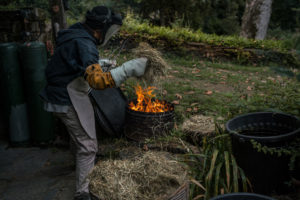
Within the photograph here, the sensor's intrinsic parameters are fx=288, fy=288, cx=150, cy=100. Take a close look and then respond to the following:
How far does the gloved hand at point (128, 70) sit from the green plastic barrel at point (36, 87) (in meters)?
2.65

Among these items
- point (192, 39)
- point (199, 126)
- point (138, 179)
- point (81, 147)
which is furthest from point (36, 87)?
point (192, 39)

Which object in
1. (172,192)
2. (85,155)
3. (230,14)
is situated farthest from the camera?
(230,14)

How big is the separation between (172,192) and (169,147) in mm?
1822

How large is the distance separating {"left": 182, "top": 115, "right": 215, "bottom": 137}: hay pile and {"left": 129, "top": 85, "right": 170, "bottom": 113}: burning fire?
409mm

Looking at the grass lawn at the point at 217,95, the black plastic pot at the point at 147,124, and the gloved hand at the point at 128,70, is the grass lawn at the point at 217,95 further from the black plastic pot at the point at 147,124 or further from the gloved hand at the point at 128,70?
the gloved hand at the point at 128,70

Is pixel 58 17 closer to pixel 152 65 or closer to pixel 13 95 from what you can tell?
pixel 13 95

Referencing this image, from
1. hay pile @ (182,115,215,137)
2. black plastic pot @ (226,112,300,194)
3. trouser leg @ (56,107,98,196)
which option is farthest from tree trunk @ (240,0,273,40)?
trouser leg @ (56,107,98,196)

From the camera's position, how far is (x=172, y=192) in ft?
7.20

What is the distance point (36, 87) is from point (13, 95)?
1.57 ft

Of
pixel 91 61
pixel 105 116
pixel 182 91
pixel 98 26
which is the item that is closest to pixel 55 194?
pixel 105 116

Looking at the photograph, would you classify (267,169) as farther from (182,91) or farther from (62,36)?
(182,91)

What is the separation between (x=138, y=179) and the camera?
2.36 m

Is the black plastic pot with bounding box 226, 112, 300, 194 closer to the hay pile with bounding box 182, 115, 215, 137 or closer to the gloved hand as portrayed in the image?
the hay pile with bounding box 182, 115, 215, 137

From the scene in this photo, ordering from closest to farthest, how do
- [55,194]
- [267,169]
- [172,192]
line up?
[172,192] → [267,169] → [55,194]
